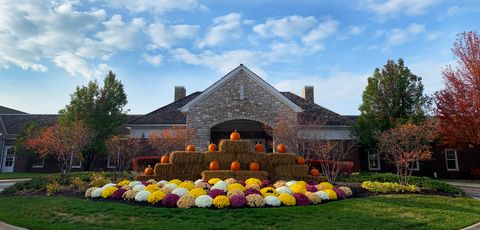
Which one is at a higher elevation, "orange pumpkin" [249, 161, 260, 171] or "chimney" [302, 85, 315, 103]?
"chimney" [302, 85, 315, 103]

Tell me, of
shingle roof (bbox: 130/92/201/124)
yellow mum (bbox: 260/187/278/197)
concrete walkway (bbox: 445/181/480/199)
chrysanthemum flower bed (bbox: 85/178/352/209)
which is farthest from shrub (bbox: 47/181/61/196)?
concrete walkway (bbox: 445/181/480/199)

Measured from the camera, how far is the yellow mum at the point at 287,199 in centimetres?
810

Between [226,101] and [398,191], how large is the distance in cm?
1189

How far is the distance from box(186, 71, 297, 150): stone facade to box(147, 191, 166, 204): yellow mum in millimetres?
11800

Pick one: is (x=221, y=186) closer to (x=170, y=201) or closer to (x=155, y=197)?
(x=170, y=201)

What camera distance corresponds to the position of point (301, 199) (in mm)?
8375

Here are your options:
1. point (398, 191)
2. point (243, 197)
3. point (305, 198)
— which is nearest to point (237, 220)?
point (243, 197)

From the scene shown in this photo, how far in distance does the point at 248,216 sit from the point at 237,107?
539 inches

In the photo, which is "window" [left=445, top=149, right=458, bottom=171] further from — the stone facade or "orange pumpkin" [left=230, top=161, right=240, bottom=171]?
"orange pumpkin" [left=230, top=161, right=240, bottom=171]

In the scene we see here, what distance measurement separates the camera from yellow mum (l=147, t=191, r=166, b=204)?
8.13 meters

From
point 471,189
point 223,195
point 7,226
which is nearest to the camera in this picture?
point 7,226

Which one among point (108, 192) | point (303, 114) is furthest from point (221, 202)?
point (303, 114)

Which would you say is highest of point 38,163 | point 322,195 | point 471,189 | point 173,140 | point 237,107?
point 237,107

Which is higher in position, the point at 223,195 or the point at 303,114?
the point at 303,114
